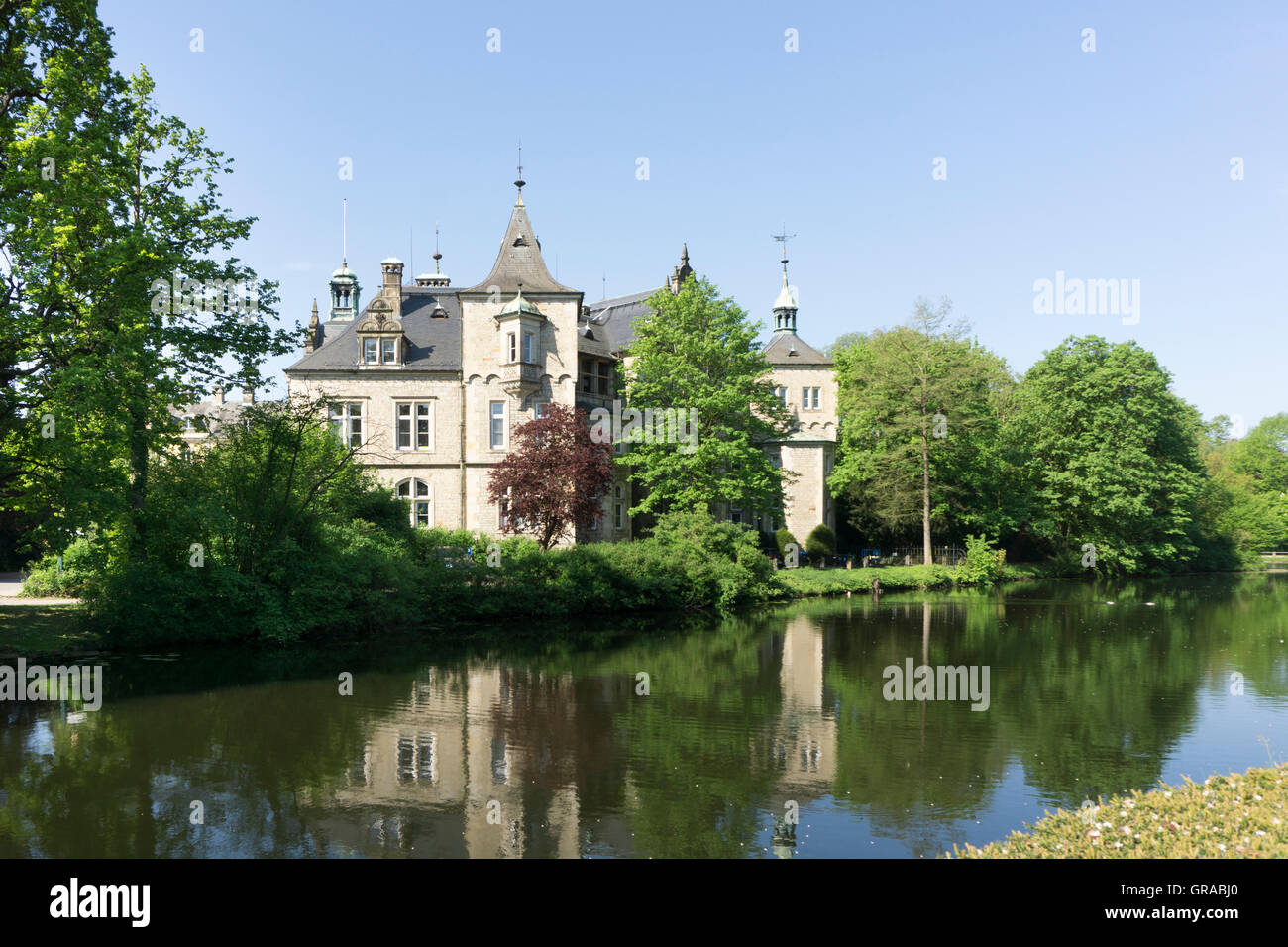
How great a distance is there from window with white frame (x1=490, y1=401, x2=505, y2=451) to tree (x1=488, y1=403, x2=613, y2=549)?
2961 millimetres

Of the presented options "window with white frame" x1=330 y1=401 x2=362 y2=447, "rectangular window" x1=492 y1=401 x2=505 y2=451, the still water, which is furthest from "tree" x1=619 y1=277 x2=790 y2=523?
the still water

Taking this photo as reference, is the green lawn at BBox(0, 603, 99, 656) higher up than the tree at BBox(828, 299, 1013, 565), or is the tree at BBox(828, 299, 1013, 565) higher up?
the tree at BBox(828, 299, 1013, 565)

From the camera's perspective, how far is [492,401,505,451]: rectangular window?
36.5 metres

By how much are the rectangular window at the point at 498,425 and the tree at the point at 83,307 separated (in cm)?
1594

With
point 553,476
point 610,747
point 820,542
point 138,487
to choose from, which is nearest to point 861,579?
point 820,542

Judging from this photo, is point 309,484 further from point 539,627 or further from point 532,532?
point 532,532

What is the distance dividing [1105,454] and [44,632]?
46921mm

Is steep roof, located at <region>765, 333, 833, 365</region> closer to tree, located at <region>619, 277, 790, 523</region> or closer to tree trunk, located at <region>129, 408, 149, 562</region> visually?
tree, located at <region>619, 277, 790, 523</region>

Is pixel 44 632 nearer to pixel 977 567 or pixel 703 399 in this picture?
pixel 703 399

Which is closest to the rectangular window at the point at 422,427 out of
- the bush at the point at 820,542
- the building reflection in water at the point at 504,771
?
the bush at the point at 820,542

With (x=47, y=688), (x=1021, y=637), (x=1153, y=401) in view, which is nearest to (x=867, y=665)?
(x=1021, y=637)

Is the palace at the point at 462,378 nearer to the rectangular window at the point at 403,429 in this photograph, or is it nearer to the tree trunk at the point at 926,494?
the rectangular window at the point at 403,429

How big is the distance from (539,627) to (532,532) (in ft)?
30.8
